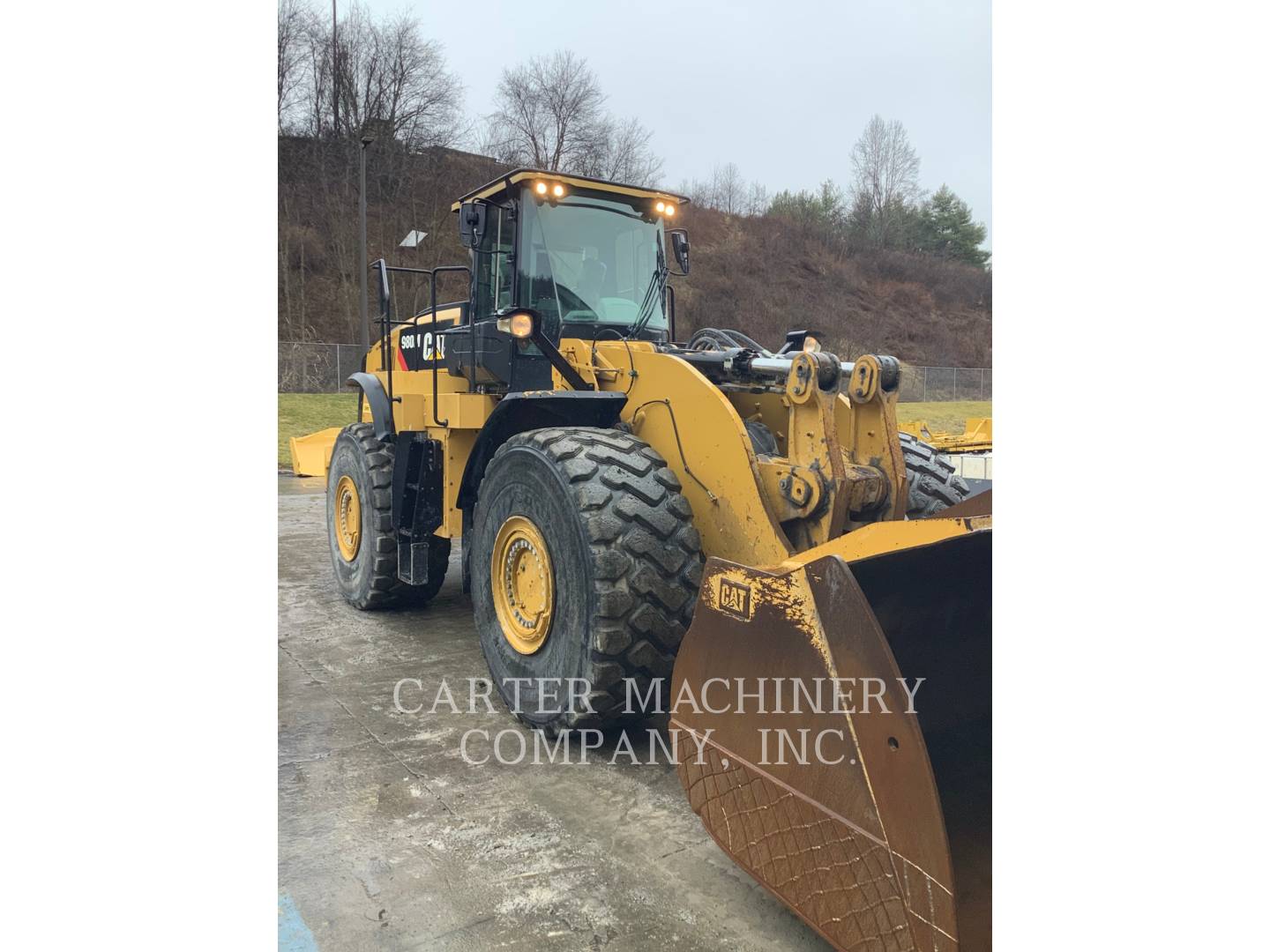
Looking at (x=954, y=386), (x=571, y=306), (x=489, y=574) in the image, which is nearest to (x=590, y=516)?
(x=489, y=574)

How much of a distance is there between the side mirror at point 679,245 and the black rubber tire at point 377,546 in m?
2.11

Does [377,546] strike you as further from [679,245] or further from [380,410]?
[679,245]

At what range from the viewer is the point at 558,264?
4727 mm

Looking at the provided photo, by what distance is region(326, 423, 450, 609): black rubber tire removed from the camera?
5.46 m

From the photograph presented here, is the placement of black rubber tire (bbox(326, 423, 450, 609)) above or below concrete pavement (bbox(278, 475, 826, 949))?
above

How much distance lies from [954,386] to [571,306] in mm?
15819

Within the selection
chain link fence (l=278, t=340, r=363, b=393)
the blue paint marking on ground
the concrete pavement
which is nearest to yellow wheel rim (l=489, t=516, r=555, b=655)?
the concrete pavement

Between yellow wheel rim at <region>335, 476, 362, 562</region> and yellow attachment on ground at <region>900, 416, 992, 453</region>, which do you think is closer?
yellow wheel rim at <region>335, 476, 362, 562</region>

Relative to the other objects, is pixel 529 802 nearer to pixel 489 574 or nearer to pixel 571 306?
pixel 489 574

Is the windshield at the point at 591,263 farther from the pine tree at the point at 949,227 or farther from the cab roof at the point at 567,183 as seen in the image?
the pine tree at the point at 949,227

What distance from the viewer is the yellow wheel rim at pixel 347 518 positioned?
5.86 metres

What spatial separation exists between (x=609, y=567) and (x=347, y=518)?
136 inches

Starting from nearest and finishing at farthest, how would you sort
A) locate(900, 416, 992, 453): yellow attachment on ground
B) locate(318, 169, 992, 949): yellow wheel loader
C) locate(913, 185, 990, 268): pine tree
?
locate(913, 185, 990, 268): pine tree → locate(318, 169, 992, 949): yellow wheel loader → locate(900, 416, 992, 453): yellow attachment on ground

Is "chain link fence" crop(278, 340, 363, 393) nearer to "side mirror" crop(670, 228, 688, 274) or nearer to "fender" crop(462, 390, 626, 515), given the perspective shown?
"side mirror" crop(670, 228, 688, 274)
